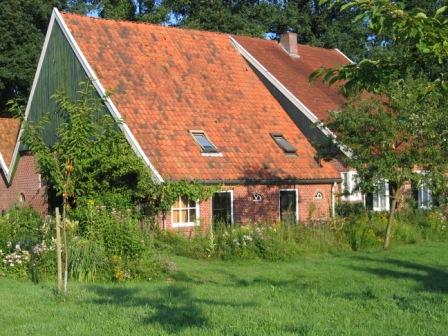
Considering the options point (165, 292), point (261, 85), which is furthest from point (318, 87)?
point (165, 292)

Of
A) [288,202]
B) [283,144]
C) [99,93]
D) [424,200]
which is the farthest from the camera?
[424,200]

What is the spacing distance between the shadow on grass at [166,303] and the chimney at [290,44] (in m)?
22.0

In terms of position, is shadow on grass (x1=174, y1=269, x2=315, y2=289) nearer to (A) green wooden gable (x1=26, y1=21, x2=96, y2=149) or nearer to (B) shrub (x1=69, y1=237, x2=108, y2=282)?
(B) shrub (x1=69, y1=237, x2=108, y2=282)

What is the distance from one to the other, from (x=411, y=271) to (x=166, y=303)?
6.56m

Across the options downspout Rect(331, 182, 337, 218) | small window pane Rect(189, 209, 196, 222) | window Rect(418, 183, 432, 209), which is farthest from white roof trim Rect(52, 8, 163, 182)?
window Rect(418, 183, 432, 209)

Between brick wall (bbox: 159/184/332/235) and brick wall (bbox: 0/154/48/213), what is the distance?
7207 millimetres

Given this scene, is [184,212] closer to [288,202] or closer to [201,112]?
[288,202]

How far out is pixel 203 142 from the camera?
928 inches

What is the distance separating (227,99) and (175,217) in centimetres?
642

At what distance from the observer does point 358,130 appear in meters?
18.8

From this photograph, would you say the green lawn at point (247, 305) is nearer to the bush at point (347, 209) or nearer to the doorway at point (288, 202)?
the doorway at point (288, 202)

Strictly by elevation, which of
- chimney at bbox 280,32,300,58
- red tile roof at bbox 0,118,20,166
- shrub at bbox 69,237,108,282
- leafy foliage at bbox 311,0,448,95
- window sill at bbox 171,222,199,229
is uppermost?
chimney at bbox 280,32,300,58

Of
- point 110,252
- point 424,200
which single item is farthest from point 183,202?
point 424,200

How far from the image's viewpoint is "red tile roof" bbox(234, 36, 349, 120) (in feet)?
92.3
